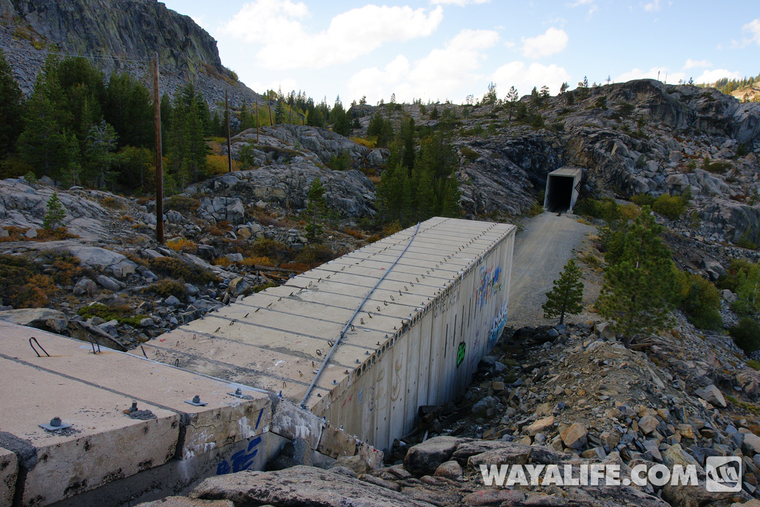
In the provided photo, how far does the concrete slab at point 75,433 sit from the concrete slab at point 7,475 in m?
0.07

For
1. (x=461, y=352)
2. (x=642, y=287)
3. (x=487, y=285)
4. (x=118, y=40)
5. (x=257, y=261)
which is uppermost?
(x=118, y=40)

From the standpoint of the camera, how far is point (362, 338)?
6.95 m

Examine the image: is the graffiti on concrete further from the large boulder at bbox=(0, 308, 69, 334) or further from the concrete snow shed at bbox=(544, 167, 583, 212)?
the concrete snow shed at bbox=(544, 167, 583, 212)

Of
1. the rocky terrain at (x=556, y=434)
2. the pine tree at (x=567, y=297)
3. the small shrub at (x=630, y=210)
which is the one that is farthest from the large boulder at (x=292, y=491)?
the small shrub at (x=630, y=210)

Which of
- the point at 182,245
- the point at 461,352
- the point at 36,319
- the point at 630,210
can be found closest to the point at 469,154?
the point at 630,210

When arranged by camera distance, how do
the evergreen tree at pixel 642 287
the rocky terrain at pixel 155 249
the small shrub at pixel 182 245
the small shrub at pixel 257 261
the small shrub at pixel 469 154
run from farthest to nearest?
1. the small shrub at pixel 469 154
2. the small shrub at pixel 257 261
3. the small shrub at pixel 182 245
4. the evergreen tree at pixel 642 287
5. the rocky terrain at pixel 155 249

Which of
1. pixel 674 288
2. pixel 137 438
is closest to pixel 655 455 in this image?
pixel 137 438

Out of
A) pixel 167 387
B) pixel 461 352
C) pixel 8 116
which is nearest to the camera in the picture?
pixel 167 387

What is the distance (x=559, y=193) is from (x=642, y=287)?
4305 cm

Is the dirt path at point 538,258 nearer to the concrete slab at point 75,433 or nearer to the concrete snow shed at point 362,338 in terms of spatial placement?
the concrete snow shed at point 362,338

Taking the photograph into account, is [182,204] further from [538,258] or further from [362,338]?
[538,258]

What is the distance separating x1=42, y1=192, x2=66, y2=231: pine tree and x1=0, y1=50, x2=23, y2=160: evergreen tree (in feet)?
62.0

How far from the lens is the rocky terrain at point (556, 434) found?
3.78 m
